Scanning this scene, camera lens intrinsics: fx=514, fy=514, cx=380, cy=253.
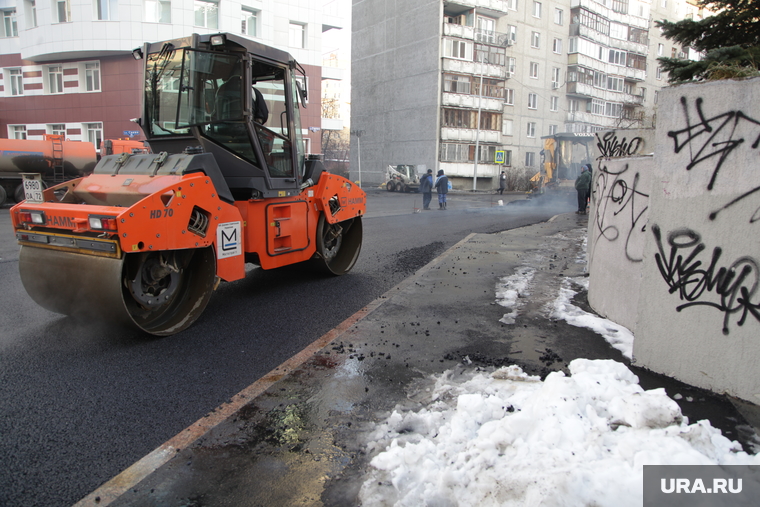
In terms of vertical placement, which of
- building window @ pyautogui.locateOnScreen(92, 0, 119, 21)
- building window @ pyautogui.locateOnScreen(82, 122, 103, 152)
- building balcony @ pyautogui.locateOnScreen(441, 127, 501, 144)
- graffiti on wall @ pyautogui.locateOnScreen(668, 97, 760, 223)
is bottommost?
graffiti on wall @ pyautogui.locateOnScreen(668, 97, 760, 223)

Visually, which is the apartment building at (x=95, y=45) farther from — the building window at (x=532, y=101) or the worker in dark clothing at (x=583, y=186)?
the building window at (x=532, y=101)

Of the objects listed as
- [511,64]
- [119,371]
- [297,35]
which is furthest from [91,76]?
[511,64]

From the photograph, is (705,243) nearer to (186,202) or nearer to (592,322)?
(592,322)

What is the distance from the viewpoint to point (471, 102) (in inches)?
1793

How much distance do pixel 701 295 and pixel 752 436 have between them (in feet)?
3.46

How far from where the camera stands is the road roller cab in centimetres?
461

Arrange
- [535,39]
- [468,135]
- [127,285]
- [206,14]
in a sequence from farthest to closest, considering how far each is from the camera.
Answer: [535,39] → [468,135] → [206,14] → [127,285]

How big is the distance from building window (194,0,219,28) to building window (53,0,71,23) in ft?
22.6

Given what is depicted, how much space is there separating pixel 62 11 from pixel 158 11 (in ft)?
18.1

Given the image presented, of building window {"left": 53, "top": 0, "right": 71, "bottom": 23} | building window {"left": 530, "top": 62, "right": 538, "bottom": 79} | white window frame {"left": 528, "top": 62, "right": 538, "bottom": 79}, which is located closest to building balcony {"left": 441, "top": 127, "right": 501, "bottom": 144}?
white window frame {"left": 528, "top": 62, "right": 538, "bottom": 79}

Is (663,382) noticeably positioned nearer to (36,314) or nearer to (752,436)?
(752,436)

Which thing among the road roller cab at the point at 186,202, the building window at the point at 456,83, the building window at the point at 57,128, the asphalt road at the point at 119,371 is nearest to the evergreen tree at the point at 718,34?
the asphalt road at the point at 119,371

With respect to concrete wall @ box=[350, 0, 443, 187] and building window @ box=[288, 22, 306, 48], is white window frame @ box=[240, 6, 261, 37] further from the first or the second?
concrete wall @ box=[350, 0, 443, 187]

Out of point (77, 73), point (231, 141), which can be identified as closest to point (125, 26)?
point (77, 73)
